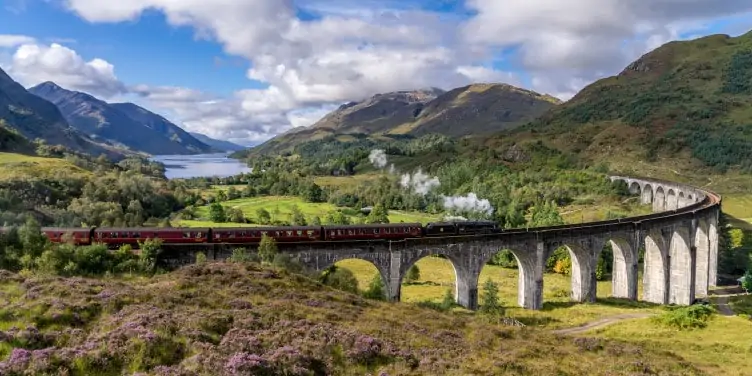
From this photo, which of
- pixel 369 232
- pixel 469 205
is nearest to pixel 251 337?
pixel 369 232

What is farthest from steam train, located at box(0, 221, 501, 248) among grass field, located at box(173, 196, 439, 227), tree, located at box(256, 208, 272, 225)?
tree, located at box(256, 208, 272, 225)

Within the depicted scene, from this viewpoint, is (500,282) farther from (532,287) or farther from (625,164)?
(625,164)

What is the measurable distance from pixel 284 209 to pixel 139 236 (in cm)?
8038

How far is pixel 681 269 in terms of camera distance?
208 ft

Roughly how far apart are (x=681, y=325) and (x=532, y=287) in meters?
12.4

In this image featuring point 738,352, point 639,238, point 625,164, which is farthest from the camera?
point 625,164

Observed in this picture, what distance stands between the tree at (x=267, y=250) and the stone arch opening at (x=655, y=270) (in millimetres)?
43858

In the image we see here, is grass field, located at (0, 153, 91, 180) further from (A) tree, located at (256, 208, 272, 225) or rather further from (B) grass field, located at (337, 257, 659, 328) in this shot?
(B) grass field, located at (337, 257, 659, 328)

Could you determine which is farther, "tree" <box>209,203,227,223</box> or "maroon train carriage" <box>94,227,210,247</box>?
"tree" <box>209,203,227,223</box>

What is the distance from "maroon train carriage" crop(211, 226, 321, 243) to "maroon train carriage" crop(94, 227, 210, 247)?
1801 mm

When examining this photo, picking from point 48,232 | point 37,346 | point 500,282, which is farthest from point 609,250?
point 37,346

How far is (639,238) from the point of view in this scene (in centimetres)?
5634

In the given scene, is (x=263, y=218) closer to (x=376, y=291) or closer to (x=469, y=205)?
(x=469, y=205)

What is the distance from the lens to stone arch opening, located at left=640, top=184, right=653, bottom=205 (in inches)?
4675
